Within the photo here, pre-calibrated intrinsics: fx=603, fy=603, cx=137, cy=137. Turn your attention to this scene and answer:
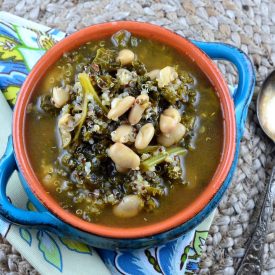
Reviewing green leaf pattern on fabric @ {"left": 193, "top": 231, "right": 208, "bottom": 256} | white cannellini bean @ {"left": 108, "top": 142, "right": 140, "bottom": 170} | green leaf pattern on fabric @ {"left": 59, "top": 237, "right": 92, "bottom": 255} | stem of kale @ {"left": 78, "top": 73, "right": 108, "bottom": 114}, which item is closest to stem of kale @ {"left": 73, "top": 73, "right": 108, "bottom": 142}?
stem of kale @ {"left": 78, "top": 73, "right": 108, "bottom": 114}

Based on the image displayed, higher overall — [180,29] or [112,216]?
[180,29]

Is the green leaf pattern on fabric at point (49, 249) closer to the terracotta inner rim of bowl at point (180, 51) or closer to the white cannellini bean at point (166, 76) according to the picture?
the terracotta inner rim of bowl at point (180, 51)

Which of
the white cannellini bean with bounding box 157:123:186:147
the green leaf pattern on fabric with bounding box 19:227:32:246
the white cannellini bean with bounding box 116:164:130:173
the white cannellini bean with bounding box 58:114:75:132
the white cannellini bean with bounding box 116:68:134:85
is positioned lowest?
the green leaf pattern on fabric with bounding box 19:227:32:246

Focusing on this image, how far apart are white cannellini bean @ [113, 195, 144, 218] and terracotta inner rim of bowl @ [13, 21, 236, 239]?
35 mm

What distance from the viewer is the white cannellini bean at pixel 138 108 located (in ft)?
4.58

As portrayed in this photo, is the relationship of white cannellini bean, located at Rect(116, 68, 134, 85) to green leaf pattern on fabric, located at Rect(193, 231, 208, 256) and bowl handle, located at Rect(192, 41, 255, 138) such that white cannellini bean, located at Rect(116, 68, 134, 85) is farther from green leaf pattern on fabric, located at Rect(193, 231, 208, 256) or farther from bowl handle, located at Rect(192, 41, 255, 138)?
green leaf pattern on fabric, located at Rect(193, 231, 208, 256)

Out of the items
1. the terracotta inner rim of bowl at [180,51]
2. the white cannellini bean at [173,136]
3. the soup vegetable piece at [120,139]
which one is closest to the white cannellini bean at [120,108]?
the soup vegetable piece at [120,139]

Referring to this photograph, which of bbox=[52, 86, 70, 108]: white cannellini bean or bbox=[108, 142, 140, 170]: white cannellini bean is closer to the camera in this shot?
Result: bbox=[108, 142, 140, 170]: white cannellini bean

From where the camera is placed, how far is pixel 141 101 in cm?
139

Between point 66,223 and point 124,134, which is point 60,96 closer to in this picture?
point 124,134

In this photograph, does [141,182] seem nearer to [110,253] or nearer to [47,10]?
[110,253]

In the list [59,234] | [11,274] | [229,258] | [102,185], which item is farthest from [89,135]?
[229,258]

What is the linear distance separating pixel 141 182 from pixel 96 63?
0.32 m

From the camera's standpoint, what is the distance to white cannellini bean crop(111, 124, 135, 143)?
4.54 feet
